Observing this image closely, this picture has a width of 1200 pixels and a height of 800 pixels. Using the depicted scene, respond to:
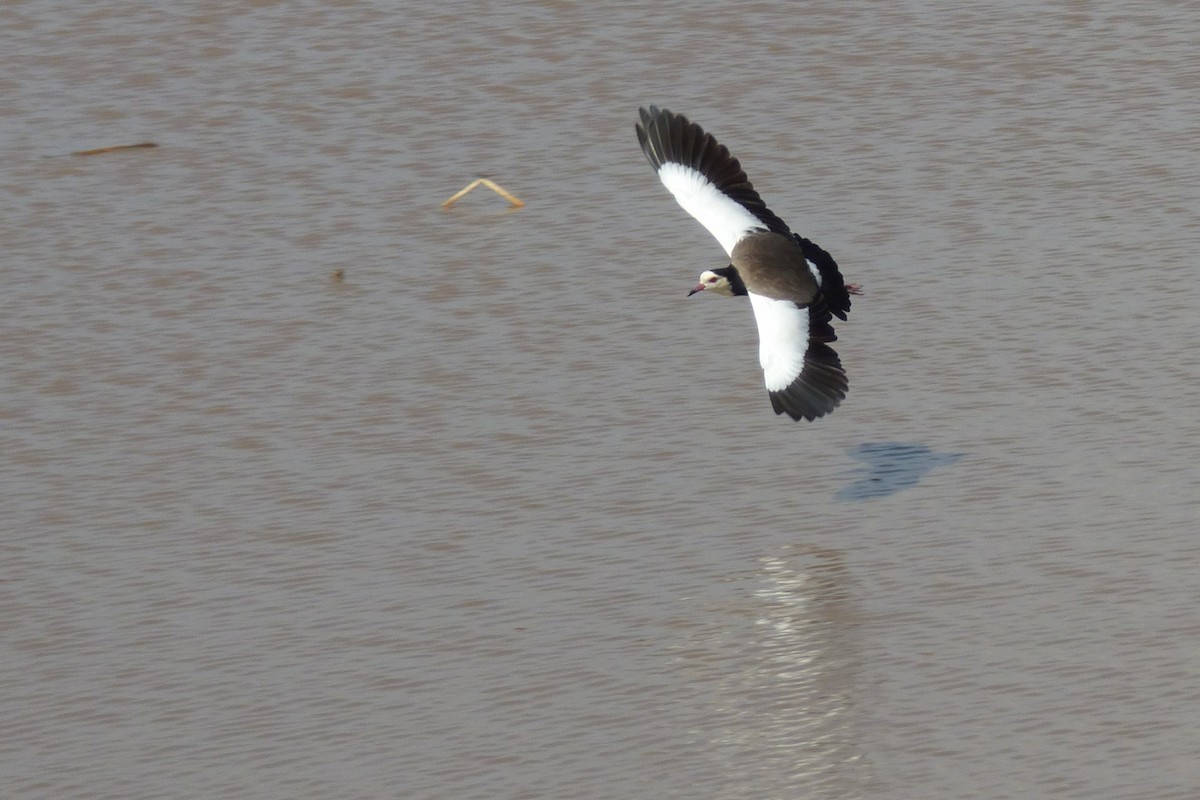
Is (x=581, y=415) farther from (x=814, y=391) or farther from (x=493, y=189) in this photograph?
(x=493, y=189)

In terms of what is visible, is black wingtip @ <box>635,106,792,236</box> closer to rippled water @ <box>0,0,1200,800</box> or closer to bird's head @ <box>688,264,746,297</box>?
bird's head @ <box>688,264,746,297</box>

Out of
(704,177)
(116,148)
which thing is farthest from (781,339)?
(116,148)

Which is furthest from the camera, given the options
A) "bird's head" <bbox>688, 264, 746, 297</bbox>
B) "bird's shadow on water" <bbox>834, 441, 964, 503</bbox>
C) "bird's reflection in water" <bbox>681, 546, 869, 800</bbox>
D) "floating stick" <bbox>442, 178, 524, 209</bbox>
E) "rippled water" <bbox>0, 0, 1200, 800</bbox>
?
"floating stick" <bbox>442, 178, 524, 209</bbox>

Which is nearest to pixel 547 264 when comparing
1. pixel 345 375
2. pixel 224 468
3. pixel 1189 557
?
pixel 345 375

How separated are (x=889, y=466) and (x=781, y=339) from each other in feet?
1.96

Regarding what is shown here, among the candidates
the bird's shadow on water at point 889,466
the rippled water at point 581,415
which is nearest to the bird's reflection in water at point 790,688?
the rippled water at point 581,415

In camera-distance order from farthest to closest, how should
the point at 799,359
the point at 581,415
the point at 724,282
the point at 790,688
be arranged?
the point at 581,415 < the point at 724,282 < the point at 799,359 < the point at 790,688

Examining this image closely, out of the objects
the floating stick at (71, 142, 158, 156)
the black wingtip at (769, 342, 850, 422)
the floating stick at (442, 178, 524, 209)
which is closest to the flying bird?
the black wingtip at (769, 342, 850, 422)

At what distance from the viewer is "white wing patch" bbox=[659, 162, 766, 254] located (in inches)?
315

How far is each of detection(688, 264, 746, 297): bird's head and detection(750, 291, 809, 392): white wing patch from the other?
0.15 meters

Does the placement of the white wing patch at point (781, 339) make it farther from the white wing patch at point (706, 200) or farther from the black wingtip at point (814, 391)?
the white wing patch at point (706, 200)

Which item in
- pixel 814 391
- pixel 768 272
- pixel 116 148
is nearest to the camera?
pixel 814 391

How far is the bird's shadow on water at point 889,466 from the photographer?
24.9ft

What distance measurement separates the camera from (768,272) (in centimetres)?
774
